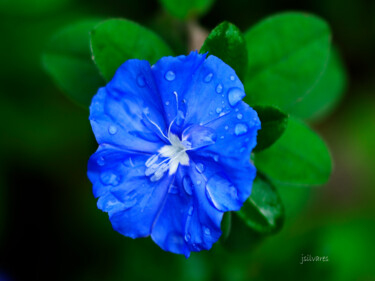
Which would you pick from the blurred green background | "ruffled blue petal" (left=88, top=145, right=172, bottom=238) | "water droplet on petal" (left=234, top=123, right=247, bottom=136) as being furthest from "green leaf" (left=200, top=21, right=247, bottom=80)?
the blurred green background

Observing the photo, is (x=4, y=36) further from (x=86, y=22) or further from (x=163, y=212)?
(x=163, y=212)

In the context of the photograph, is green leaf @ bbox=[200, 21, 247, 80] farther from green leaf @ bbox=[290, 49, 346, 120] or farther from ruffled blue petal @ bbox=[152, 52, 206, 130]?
green leaf @ bbox=[290, 49, 346, 120]

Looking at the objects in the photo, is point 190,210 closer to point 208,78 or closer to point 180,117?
point 180,117

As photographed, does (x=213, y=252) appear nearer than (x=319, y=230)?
Yes

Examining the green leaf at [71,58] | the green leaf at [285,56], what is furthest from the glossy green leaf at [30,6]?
the green leaf at [285,56]

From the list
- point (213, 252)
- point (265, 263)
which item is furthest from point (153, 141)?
point (265, 263)

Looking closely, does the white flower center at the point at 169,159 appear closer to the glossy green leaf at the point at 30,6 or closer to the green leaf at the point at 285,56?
the green leaf at the point at 285,56

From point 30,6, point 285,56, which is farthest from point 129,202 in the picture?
point 30,6
